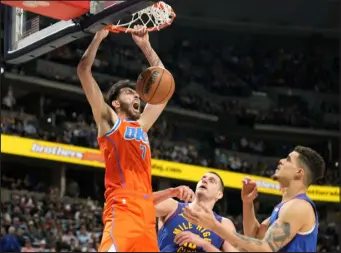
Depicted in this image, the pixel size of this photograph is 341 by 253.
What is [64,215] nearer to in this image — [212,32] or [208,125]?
[208,125]

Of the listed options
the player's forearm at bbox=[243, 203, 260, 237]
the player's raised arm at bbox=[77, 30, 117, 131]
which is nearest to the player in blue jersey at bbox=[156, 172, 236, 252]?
the player's forearm at bbox=[243, 203, 260, 237]

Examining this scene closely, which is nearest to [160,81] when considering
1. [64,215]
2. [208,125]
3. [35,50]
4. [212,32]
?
[35,50]

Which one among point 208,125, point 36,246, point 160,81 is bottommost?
point 36,246

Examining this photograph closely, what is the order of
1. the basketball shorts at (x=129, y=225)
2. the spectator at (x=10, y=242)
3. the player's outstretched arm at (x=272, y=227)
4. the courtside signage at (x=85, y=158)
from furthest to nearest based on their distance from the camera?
the courtside signage at (x=85, y=158) < the spectator at (x=10, y=242) < the basketball shorts at (x=129, y=225) < the player's outstretched arm at (x=272, y=227)

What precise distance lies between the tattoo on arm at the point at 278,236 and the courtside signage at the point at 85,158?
44.7 ft

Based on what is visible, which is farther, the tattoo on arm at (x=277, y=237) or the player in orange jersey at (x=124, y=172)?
the player in orange jersey at (x=124, y=172)

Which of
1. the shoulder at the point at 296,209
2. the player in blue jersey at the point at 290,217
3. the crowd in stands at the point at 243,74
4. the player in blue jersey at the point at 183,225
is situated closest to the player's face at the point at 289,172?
the player in blue jersey at the point at 290,217

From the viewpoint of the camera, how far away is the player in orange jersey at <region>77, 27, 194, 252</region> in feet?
14.3

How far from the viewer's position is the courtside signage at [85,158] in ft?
56.2

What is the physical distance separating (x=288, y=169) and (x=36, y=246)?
10259mm

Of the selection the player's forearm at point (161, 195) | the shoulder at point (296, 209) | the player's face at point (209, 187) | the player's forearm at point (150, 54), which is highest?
the player's forearm at point (150, 54)

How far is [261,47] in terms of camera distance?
26875 millimetres

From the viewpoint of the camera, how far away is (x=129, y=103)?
479 centimetres

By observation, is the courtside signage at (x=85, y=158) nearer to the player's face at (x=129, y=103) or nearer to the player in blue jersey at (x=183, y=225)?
the player in blue jersey at (x=183, y=225)
